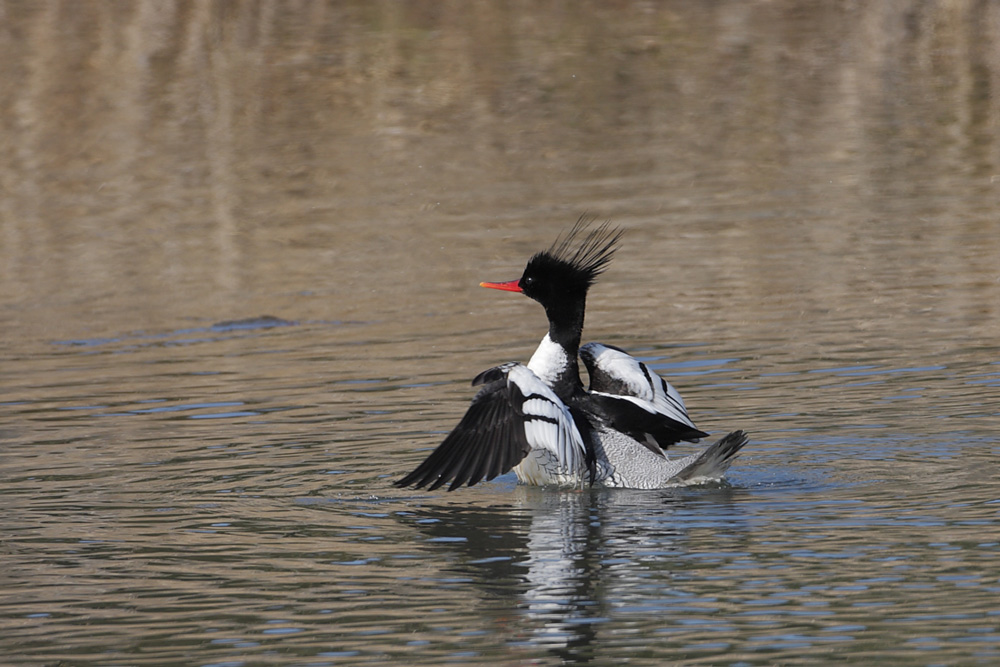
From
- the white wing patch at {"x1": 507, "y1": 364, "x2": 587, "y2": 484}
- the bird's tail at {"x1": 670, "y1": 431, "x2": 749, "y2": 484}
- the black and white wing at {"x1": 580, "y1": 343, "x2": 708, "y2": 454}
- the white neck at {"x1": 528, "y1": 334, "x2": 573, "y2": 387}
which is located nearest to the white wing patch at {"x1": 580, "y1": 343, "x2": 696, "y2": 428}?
the black and white wing at {"x1": 580, "y1": 343, "x2": 708, "y2": 454}

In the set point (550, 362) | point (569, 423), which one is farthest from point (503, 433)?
point (550, 362)

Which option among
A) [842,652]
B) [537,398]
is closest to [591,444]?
[537,398]

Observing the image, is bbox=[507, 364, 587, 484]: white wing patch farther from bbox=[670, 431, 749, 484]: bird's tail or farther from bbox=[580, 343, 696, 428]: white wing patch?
bbox=[580, 343, 696, 428]: white wing patch

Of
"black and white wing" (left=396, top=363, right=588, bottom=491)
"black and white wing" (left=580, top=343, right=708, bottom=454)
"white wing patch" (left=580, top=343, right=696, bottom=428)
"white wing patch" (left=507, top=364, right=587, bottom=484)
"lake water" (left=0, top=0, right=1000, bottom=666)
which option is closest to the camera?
"lake water" (left=0, top=0, right=1000, bottom=666)

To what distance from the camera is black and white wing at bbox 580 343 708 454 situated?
9047 millimetres

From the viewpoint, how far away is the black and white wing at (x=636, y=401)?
29.7 ft

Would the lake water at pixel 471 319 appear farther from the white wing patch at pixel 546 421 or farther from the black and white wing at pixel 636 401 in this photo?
the black and white wing at pixel 636 401

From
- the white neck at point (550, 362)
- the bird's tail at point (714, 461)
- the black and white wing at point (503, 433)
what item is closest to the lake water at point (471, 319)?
the bird's tail at point (714, 461)

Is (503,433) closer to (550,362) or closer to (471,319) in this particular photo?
(550,362)

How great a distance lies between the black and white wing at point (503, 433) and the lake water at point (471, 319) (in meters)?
0.28

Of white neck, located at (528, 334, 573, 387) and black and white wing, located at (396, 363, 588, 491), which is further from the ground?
white neck, located at (528, 334, 573, 387)

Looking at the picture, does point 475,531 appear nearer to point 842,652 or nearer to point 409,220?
point 842,652

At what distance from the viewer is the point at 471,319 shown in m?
13.9

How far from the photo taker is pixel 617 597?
22.0ft
